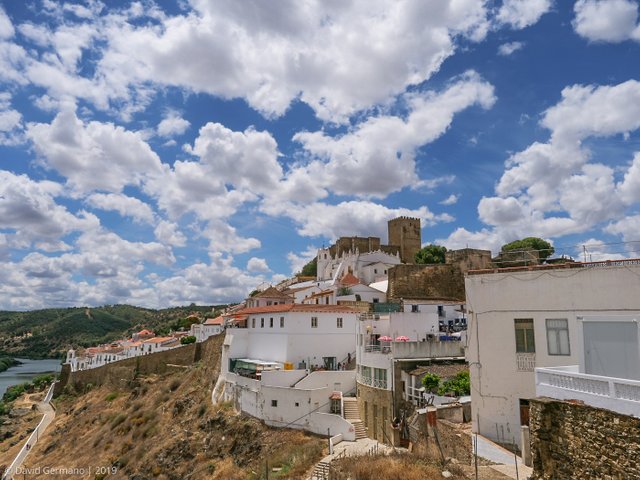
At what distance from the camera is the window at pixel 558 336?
1634 cm

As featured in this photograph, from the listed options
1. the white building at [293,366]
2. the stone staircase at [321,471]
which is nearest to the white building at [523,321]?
the stone staircase at [321,471]

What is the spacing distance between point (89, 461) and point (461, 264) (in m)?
42.8

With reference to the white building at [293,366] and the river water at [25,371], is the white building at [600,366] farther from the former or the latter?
the river water at [25,371]

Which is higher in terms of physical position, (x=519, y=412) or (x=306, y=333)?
(x=306, y=333)

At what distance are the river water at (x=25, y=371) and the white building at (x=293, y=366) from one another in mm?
79091

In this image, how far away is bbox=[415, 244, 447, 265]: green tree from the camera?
68375 mm

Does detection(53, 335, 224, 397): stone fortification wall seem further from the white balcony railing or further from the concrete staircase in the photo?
the white balcony railing

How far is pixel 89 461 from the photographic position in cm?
4016

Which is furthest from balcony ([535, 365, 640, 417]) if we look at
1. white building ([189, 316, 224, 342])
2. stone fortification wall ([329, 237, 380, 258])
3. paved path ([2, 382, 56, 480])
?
stone fortification wall ([329, 237, 380, 258])

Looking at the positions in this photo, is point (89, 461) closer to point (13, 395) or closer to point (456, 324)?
point (456, 324)

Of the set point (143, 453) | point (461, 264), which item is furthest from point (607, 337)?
point (461, 264)

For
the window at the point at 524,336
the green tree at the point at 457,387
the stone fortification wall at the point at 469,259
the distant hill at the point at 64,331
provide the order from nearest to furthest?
1. the window at the point at 524,336
2. the green tree at the point at 457,387
3. the stone fortification wall at the point at 469,259
4. the distant hill at the point at 64,331

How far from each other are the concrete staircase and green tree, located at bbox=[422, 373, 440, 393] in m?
5.84

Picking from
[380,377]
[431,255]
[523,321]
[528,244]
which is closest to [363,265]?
[431,255]
